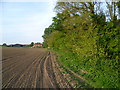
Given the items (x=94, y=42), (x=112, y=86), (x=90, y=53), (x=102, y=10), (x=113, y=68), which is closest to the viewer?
(x=112, y=86)

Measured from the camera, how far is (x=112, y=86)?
14.1ft

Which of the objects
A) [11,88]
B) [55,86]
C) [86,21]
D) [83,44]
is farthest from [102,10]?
[11,88]

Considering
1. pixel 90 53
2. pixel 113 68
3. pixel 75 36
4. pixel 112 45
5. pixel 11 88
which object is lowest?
pixel 11 88

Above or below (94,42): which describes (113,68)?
below

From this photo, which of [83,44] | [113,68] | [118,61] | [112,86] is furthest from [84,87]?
[83,44]

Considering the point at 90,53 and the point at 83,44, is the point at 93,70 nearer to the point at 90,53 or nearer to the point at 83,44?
the point at 90,53

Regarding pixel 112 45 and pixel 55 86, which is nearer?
pixel 55 86

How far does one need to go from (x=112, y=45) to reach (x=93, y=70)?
73.3 inches

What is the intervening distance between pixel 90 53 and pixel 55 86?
10.7ft

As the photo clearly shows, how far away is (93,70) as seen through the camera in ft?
21.7

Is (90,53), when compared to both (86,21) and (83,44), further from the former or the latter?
(86,21)

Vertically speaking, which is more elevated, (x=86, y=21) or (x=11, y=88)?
(x=86, y=21)

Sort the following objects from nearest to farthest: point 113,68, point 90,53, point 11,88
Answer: point 11,88 → point 113,68 → point 90,53

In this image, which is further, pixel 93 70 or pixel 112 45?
pixel 93 70
